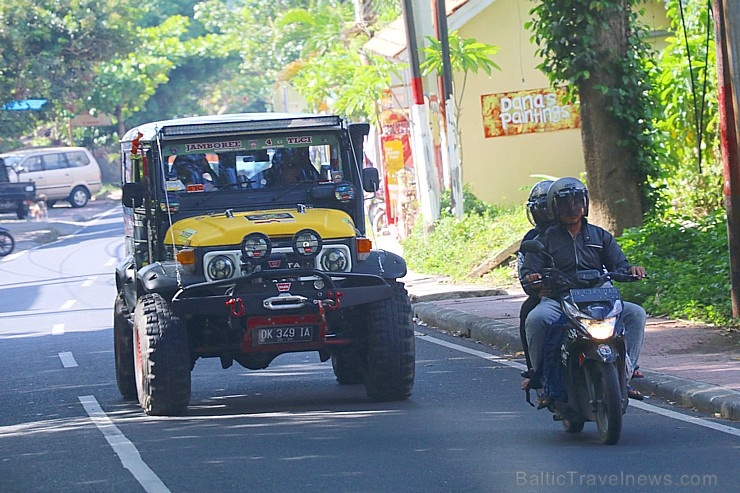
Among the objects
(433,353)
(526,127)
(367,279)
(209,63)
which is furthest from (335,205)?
(209,63)

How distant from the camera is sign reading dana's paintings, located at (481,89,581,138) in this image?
88.6 feet

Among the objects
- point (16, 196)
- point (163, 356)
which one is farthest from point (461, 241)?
point (16, 196)

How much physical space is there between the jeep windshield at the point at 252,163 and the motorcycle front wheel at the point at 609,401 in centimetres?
375

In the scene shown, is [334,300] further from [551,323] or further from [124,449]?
[551,323]

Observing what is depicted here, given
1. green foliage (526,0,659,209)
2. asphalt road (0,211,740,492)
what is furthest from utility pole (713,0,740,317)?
green foliage (526,0,659,209)

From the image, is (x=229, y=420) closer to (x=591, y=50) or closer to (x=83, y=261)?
(x=591, y=50)

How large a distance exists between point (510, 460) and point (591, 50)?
1016 cm

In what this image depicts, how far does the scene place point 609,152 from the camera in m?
17.2

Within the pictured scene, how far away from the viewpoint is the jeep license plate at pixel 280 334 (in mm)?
9461

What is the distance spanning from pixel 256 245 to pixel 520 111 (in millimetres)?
18095

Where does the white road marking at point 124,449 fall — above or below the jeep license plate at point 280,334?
below

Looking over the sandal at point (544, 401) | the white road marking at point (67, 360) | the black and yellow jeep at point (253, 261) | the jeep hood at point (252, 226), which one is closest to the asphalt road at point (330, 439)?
the white road marking at point (67, 360)

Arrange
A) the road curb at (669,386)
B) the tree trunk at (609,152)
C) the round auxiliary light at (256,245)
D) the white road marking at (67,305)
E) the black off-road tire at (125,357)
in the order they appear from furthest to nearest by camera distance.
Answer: the white road marking at (67,305) → the tree trunk at (609,152) → the black off-road tire at (125,357) → the round auxiliary light at (256,245) → the road curb at (669,386)

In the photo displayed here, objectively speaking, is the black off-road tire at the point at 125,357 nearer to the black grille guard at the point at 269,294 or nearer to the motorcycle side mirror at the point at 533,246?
the black grille guard at the point at 269,294
